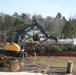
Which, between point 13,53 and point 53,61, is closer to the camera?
point 53,61

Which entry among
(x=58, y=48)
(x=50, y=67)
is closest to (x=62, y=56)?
(x=58, y=48)

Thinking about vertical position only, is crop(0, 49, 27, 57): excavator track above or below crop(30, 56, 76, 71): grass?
above

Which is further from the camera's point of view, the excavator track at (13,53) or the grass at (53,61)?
Answer: the excavator track at (13,53)

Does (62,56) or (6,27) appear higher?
(6,27)

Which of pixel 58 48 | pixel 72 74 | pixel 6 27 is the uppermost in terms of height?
pixel 6 27

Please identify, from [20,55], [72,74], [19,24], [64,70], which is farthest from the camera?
[19,24]

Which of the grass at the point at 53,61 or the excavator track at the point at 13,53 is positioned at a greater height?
the excavator track at the point at 13,53

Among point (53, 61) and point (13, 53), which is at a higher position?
point (13, 53)

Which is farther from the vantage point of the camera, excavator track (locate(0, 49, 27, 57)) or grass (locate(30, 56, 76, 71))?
excavator track (locate(0, 49, 27, 57))

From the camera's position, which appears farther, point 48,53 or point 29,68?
point 48,53

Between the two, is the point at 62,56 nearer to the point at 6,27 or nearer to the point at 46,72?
the point at 46,72

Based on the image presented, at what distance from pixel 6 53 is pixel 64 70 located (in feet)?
25.6

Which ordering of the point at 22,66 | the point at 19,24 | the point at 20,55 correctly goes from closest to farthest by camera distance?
1. the point at 22,66
2. the point at 20,55
3. the point at 19,24

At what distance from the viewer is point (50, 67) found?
18.8 m
